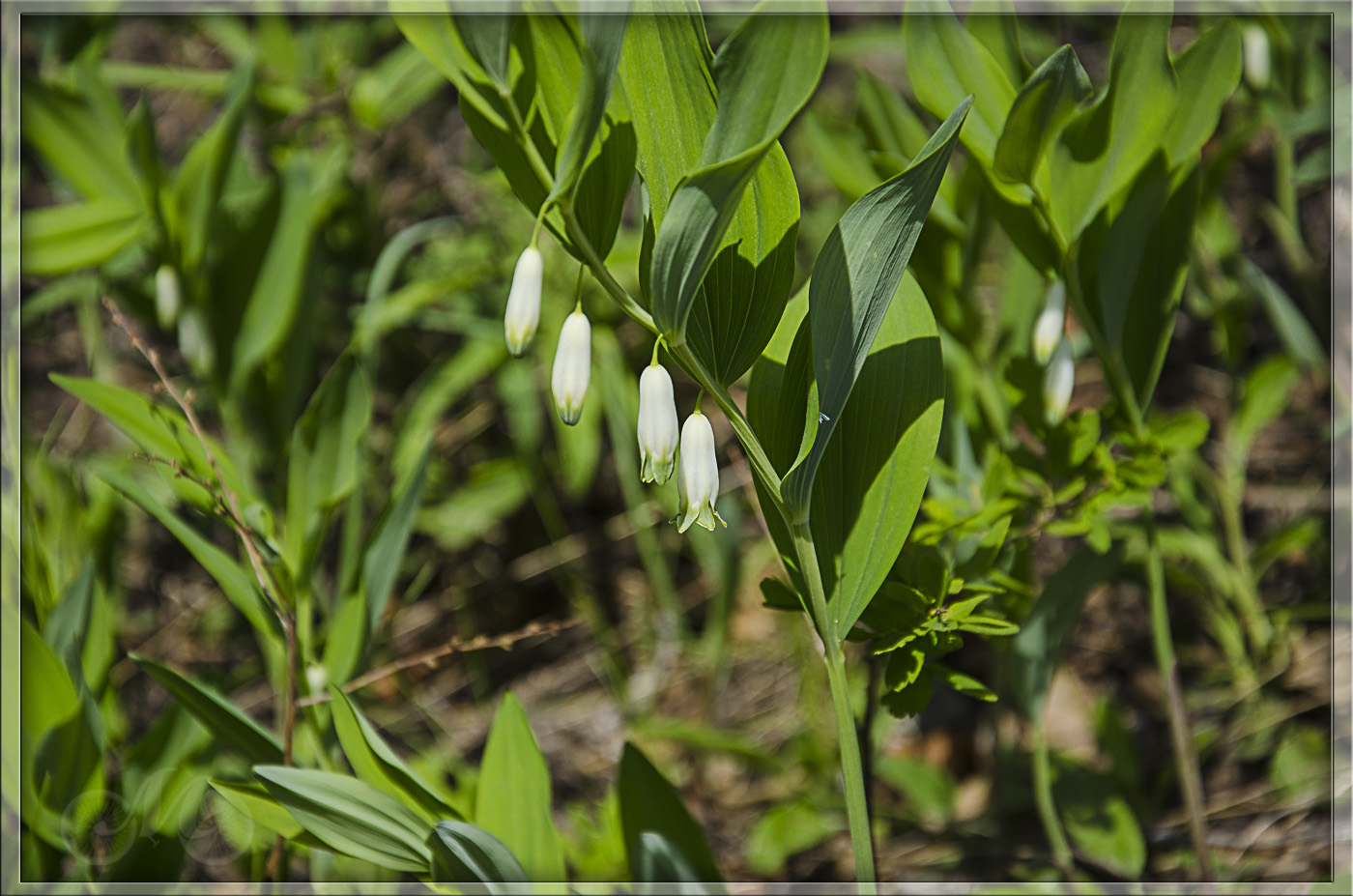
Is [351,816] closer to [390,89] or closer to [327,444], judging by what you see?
[327,444]

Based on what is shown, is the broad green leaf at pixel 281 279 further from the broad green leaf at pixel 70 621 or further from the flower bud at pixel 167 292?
the broad green leaf at pixel 70 621

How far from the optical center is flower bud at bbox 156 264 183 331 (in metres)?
1.23

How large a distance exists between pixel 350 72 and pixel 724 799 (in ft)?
4.76

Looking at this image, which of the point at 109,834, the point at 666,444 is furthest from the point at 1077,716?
the point at 109,834

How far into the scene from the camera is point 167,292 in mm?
1230

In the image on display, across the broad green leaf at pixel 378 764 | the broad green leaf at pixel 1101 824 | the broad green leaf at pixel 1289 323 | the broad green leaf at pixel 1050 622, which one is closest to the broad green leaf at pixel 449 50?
the broad green leaf at pixel 378 764

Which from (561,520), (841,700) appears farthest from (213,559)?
(561,520)

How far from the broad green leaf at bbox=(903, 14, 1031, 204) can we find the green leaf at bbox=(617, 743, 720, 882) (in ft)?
2.10

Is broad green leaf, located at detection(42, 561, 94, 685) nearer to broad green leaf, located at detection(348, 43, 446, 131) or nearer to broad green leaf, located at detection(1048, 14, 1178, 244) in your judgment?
broad green leaf, located at detection(348, 43, 446, 131)

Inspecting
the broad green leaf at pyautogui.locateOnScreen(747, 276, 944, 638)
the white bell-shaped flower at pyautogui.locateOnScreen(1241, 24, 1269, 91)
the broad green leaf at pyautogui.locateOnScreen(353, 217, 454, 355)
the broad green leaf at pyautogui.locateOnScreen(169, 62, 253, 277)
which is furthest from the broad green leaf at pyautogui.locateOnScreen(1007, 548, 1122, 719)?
the broad green leaf at pyautogui.locateOnScreen(169, 62, 253, 277)

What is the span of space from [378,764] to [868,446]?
49cm

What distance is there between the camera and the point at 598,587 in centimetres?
185

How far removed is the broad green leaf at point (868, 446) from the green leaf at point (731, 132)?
13 cm

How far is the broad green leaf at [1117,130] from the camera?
77 cm
